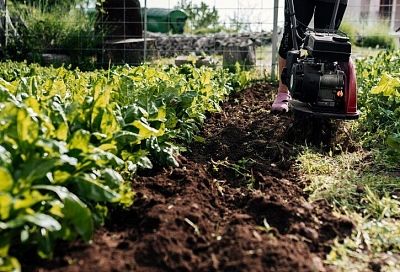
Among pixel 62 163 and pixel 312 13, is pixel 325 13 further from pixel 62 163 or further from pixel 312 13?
pixel 62 163

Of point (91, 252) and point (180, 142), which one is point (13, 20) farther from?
point (91, 252)

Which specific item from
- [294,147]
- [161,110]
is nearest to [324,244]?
[161,110]

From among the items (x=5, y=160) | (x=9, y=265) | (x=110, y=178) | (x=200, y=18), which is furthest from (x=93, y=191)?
(x=200, y=18)

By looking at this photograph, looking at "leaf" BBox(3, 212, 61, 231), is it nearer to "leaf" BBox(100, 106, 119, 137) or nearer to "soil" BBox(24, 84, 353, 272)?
"soil" BBox(24, 84, 353, 272)

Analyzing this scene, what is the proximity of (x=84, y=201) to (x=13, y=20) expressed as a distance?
8.29 m

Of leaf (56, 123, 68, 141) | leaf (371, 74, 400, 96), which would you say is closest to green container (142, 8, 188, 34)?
leaf (371, 74, 400, 96)

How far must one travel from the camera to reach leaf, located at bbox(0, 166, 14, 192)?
6.85ft

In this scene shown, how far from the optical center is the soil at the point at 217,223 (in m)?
2.30

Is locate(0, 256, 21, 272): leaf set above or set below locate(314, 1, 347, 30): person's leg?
below

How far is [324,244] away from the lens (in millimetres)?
2652

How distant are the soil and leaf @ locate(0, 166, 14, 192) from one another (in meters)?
0.32

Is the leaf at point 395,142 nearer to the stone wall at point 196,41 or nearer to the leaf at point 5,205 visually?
the leaf at point 5,205

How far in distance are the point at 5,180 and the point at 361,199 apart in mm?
1927

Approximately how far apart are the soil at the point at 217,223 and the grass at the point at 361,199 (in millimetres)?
76
